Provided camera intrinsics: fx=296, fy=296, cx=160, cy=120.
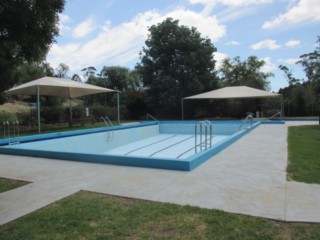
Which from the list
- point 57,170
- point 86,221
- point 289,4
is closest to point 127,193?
point 86,221

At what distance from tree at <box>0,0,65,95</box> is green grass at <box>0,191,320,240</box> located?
1.82 m

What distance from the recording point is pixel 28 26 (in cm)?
314

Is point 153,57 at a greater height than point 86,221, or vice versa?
point 153,57

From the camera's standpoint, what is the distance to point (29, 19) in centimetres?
306

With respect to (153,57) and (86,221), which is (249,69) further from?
(86,221)

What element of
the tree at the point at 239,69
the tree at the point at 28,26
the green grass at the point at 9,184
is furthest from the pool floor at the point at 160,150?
the tree at the point at 239,69

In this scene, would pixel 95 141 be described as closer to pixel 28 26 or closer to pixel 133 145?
pixel 133 145

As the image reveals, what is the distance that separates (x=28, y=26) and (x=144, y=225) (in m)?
2.38

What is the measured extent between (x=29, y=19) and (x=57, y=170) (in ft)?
10.1

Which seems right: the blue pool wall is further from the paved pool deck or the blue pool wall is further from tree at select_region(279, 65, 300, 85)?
tree at select_region(279, 65, 300, 85)

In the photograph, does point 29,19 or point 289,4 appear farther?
point 289,4

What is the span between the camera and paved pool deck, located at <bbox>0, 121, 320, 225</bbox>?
3.39 m

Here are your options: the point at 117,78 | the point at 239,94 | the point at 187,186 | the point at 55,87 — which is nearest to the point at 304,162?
the point at 187,186

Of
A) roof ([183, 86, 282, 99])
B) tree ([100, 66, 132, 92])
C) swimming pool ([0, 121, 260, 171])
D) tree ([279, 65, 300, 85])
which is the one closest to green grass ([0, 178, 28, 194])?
swimming pool ([0, 121, 260, 171])
